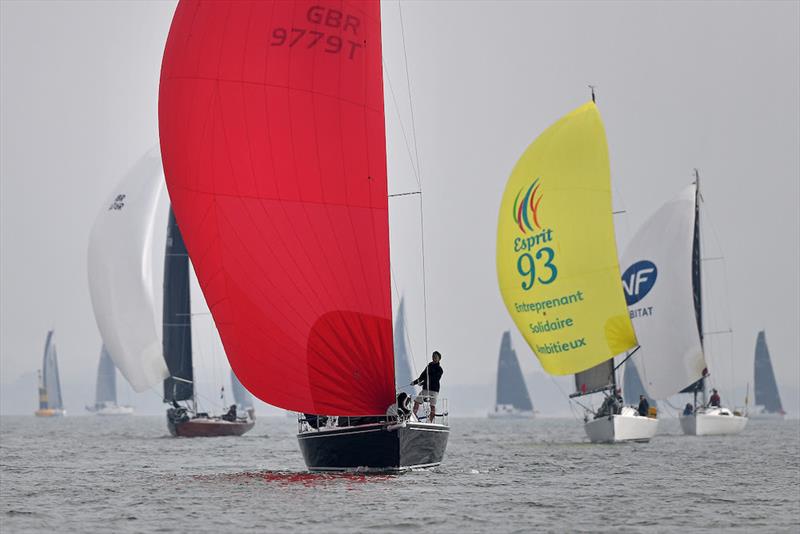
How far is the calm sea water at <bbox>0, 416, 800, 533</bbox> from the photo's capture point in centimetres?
1881

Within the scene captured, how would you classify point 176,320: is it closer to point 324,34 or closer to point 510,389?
point 324,34

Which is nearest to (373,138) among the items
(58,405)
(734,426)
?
(734,426)

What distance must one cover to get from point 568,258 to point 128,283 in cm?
2081

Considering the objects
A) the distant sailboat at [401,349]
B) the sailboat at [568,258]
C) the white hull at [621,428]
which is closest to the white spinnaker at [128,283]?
the sailboat at [568,258]

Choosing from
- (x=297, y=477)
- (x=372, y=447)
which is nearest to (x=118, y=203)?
(x=297, y=477)

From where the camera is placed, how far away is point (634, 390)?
8550cm

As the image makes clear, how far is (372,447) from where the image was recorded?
78.6 feet

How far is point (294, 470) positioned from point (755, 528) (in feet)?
42.4

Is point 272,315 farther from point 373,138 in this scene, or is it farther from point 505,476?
point 505,476

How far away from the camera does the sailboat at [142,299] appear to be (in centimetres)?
5403

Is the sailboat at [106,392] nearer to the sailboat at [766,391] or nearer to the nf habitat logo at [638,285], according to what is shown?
the sailboat at [766,391]

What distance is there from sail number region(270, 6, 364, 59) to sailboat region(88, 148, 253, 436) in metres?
31.7

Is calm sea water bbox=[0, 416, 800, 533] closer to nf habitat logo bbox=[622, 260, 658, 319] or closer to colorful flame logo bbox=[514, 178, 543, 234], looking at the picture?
colorful flame logo bbox=[514, 178, 543, 234]

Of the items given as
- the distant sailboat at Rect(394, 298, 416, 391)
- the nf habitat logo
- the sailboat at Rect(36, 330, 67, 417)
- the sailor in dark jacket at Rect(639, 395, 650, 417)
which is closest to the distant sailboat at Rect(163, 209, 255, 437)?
the nf habitat logo
